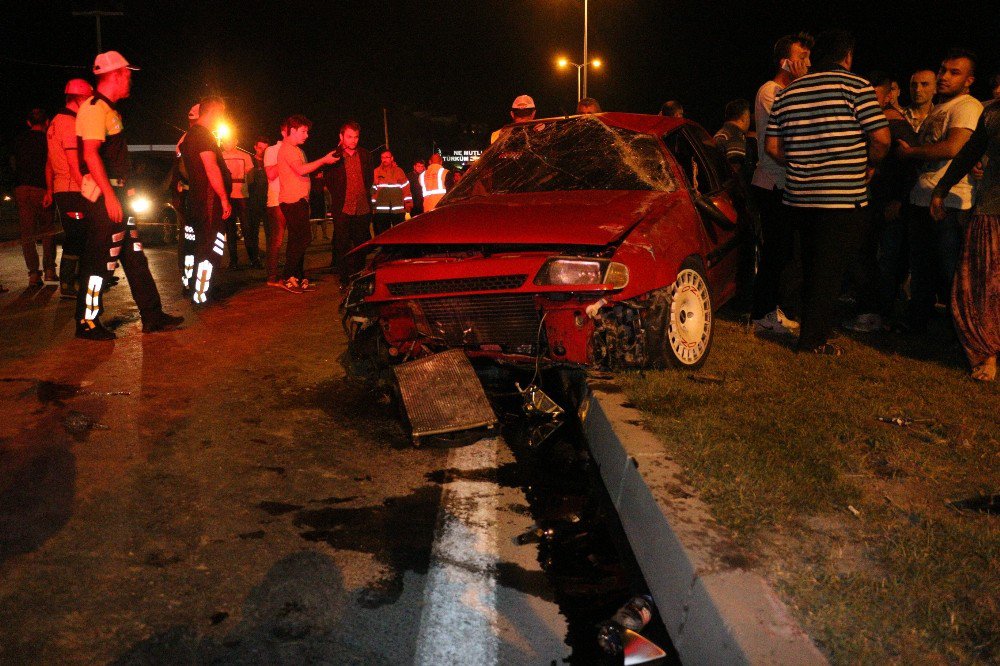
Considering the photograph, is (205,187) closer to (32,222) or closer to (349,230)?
(349,230)

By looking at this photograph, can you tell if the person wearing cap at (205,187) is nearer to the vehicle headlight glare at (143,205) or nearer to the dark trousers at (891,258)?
the dark trousers at (891,258)

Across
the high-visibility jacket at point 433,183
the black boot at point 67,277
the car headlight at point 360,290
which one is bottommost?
the black boot at point 67,277

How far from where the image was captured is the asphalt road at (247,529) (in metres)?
2.51

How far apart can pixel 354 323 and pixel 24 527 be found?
2.42 metres

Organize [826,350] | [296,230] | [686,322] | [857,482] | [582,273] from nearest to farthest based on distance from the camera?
1. [857,482]
2. [582,273]
3. [686,322]
4. [826,350]
5. [296,230]

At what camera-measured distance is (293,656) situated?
7.88 ft

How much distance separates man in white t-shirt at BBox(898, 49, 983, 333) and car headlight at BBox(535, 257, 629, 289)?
8.06ft

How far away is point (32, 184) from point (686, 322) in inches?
330

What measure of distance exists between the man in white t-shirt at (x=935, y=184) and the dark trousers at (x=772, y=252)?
3.17 feet

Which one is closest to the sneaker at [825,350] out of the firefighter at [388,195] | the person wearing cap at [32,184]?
the person wearing cap at [32,184]

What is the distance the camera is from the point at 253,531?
3.26m

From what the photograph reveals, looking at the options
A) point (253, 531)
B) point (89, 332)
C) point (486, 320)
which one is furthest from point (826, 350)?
point (89, 332)

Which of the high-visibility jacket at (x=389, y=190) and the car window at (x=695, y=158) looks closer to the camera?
the car window at (x=695, y=158)

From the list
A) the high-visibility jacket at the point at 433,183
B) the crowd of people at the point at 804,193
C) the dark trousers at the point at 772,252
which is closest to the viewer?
the crowd of people at the point at 804,193
